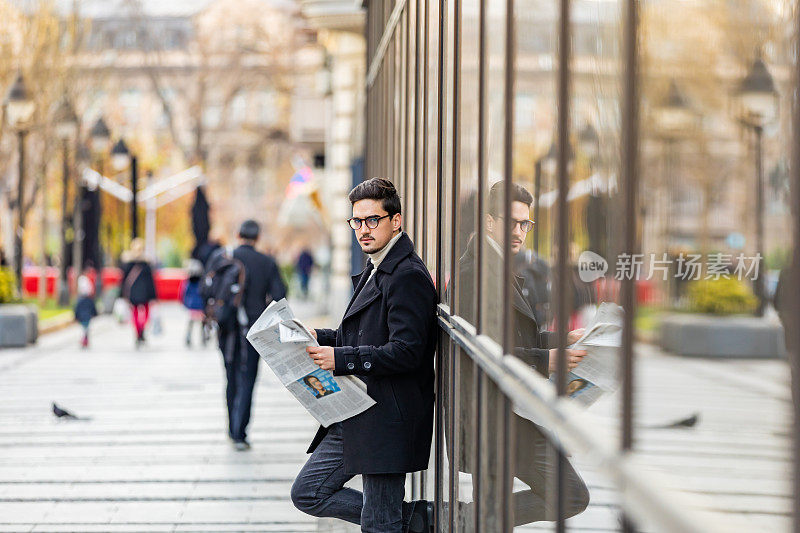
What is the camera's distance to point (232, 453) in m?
9.49

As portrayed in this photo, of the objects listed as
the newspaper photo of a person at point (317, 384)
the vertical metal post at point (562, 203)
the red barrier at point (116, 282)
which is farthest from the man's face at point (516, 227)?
the red barrier at point (116, 282)

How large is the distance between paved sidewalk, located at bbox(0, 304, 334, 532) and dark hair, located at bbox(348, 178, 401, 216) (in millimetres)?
2789

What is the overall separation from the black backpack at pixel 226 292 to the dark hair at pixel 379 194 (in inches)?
194

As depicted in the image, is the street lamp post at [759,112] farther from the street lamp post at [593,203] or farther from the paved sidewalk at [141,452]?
the paved sidewalk at [141,452]

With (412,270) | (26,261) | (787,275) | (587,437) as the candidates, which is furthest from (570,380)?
(26,261)

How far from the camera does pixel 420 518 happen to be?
515cm

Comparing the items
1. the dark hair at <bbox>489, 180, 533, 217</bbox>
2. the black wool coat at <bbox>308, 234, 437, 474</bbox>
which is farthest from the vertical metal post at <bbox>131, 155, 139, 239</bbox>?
the dark hair at <bbox>489, 180, 533, 217</bbox>

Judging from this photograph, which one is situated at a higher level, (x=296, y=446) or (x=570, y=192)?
(x=570, y=192)

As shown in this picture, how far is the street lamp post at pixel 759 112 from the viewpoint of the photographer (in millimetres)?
1032

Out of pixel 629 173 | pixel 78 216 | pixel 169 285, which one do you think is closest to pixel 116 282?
pixel 169 285

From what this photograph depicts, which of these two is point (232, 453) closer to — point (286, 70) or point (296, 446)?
point (296, 446)

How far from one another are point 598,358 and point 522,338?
0.99 metres

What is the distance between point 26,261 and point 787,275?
50.9m

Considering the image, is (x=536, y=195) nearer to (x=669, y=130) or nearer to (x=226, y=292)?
(x=669, y=130)
